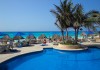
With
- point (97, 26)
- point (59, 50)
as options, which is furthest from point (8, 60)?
point (97, 26)

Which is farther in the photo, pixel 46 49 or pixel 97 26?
pixel 97 26

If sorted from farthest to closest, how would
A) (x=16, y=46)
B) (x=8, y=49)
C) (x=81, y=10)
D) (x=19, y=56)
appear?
(x=81, y=10) < (x=16, y=46) < (x=8, y=49) < (x=19, y=56)

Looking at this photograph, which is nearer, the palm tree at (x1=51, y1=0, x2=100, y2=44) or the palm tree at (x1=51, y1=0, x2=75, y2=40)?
the palm tree at (x1=51, y1=0, x2=100, y2=44)

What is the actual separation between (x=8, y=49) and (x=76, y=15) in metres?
8.52

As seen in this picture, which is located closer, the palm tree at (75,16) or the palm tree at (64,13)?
the palm tree at (75,16)

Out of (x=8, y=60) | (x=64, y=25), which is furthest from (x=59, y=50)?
(x=8, y=60)

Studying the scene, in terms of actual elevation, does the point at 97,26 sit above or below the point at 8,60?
above

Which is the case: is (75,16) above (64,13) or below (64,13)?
below

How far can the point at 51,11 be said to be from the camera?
1927 centimetres

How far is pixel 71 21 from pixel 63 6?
1.92 meters

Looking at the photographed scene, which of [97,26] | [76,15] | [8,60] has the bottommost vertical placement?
[8,60]

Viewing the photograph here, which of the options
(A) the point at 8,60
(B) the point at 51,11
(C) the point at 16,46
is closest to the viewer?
(A) the point at 8,60

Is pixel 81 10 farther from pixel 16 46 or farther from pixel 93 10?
pixel 16 46

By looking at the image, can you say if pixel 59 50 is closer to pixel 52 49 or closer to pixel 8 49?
pixel 52 49
